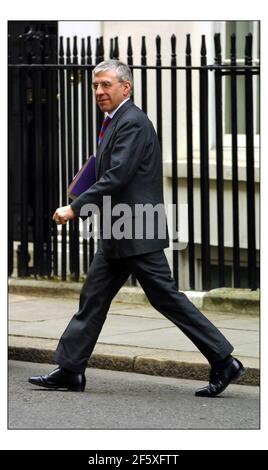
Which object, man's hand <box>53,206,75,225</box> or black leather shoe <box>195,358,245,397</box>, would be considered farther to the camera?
black leather shoe <box>195,358,245,397</box>

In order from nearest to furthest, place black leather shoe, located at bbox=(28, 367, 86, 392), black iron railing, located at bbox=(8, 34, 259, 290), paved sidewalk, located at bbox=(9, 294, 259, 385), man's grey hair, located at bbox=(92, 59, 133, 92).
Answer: man's grey hair, located at bbox=(92, 59, 133, 92) < black leather shoe, located at bbox=(28, 367, 86, 392) < paved sidewalk, located at bbox=(9, 294, 259, 385) < black iron railing, located at bbox=(8, 34, 259, 290)

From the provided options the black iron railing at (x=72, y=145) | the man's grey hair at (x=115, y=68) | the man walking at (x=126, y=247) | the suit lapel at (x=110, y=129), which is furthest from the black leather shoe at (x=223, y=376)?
the black iron railing at (x=72, y=145)

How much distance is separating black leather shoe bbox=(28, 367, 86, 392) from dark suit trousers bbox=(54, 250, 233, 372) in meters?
0.07

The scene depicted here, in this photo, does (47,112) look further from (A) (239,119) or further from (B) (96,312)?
(B) (96,312)

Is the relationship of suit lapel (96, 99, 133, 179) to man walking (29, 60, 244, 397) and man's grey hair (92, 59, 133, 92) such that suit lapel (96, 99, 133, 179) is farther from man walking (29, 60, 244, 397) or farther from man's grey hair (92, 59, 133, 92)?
man's grey hair (92, 59, 133, 92)

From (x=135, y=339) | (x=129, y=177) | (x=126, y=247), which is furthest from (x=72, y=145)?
(x=129, y=177)

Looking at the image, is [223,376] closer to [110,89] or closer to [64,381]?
[64,381]

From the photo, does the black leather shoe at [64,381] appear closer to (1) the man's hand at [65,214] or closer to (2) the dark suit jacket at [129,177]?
(2) the dark suit jacket at [129,177]

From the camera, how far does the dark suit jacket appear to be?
23.7 feet

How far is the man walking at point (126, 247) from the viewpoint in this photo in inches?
286

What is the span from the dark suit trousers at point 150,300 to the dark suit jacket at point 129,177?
0.11 metres

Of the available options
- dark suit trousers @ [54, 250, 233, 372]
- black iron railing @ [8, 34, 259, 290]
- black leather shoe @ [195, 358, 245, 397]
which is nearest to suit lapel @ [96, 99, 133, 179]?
dark suit trousers @ [54, 250, 233, 372]
